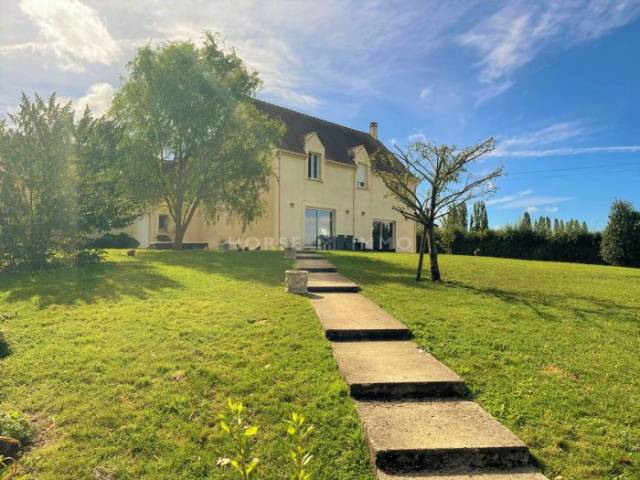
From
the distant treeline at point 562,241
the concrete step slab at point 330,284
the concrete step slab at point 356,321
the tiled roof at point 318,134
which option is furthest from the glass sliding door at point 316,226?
the concrete step slab at point 356,321

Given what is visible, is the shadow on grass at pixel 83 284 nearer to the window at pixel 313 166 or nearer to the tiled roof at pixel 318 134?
the tiled roof at pixel 318 134

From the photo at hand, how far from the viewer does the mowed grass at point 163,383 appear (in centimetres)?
291

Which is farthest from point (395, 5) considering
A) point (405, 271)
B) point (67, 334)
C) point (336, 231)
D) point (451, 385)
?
point (336, 231)

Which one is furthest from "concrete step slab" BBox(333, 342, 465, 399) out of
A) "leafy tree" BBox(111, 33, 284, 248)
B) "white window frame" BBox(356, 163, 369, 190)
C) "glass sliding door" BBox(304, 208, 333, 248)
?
"white window frame" BBox(356, 163, 369, 190)

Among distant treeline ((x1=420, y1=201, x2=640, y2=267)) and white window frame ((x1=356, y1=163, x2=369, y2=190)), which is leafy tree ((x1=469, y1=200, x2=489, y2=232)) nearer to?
distant treeline ((x1=420, y1=201, x2=640, y2=267))

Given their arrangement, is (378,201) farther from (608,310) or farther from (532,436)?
(532,436)

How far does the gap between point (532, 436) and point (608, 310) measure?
5.83 meters

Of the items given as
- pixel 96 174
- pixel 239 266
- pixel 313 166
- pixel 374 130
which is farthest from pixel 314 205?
pixel 96 174

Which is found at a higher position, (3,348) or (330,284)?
(330,284)

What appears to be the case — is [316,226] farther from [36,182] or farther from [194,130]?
[36,182]

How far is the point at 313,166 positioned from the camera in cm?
2411

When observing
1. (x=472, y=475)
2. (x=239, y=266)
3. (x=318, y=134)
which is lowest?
(x=472, y=475)

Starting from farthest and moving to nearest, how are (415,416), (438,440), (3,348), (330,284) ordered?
(330,284) → (3,348) → (415,416) → (438,440)

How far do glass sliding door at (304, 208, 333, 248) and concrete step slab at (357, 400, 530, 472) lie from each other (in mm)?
19987
